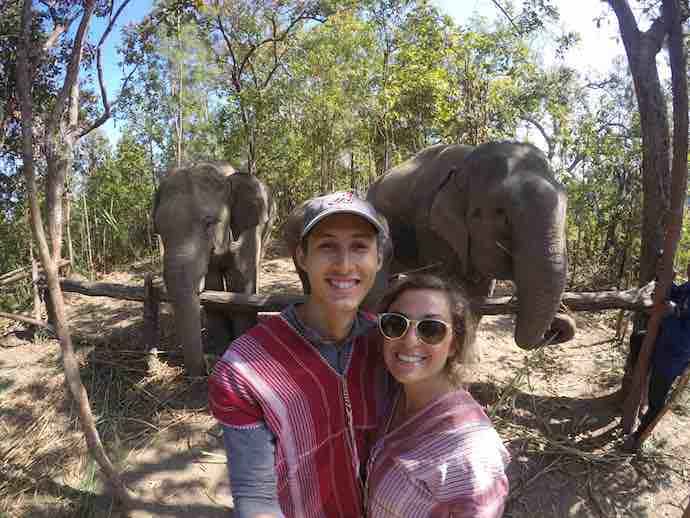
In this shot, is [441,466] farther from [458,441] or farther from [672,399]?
[672,399]

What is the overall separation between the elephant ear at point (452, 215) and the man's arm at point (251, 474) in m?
2.85

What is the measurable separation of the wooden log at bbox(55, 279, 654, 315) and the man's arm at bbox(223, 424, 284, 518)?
2.03 metres

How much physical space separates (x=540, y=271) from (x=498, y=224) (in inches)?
22.7

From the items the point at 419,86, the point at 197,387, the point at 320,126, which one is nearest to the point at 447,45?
the point at 419,86

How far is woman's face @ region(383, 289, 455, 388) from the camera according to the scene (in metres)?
1.39

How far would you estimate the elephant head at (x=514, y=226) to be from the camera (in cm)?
313

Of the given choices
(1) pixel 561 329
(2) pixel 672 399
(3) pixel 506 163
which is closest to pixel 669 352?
(2) pixel 672 399

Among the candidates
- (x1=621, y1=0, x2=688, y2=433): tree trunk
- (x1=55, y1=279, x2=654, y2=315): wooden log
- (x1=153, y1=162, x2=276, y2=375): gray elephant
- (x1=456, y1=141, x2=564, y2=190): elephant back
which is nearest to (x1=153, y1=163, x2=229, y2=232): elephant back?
(x1=153, y1=162, x2=276, y2=375): gray elephant

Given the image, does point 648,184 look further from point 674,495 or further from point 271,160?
point 271,160

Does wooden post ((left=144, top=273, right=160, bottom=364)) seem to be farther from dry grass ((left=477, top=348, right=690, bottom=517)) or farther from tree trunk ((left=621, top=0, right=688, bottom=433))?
tree trunk ((left=621, top=0, right=688, bottom=433))

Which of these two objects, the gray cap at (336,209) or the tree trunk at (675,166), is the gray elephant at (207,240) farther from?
the tree trunk at (675,166)

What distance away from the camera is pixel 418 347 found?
4.58ft

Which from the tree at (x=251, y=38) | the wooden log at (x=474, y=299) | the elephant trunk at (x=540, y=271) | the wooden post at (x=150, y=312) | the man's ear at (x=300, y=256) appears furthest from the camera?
the tree at (x=251, y=38)

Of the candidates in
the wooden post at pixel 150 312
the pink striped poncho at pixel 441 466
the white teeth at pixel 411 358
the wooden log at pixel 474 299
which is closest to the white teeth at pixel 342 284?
the white teeth at pixel 411 358
